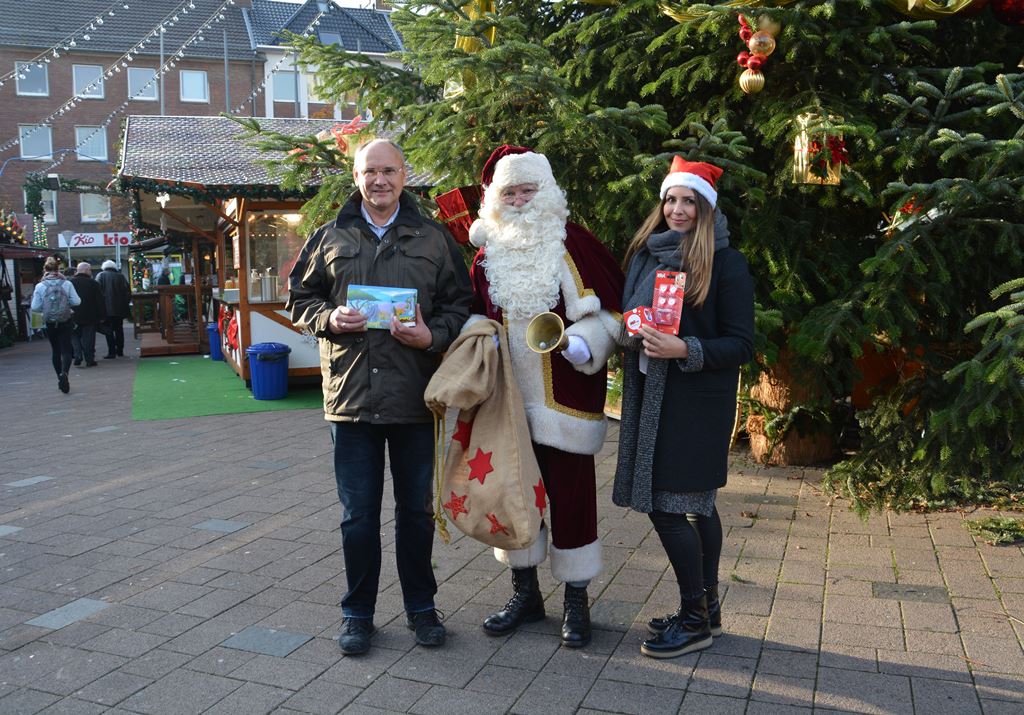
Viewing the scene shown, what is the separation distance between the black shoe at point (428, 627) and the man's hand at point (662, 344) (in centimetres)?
146

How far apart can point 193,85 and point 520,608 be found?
135 feet

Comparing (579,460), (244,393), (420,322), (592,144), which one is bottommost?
(244,393)

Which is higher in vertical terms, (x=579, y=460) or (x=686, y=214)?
(x=686, y=214)

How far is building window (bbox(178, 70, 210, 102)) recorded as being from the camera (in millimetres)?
39500

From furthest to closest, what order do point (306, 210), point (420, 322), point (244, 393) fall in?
point (244, 393) < point (306, 210) < point (420, 322)

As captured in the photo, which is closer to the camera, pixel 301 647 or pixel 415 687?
pixel 415 687

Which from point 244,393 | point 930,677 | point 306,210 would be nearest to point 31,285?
point 244,393

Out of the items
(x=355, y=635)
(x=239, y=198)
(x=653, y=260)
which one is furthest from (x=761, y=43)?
(x=239, y=198)

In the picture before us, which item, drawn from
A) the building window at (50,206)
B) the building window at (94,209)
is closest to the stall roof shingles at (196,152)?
the building window at (94,209)

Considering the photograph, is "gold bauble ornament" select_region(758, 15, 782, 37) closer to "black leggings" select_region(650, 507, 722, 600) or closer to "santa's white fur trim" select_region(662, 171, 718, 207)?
"santa's white fur trim" select_region(662, 171, 718, 207)

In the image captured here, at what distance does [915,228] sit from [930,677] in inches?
91.5

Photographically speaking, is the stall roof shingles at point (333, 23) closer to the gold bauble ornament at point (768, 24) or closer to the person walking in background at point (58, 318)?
the person walking in background at point (58, 318)

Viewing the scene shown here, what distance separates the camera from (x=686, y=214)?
11.0 feet

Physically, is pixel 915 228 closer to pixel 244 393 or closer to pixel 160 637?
pixel 160 637
